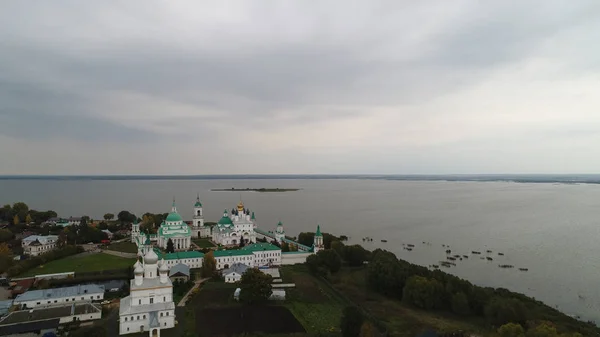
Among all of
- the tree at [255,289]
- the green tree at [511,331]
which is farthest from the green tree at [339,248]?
the green tree at [511,331]

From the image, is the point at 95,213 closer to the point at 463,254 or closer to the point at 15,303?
the point at 15,303

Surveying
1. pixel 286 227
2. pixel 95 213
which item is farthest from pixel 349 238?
pixel 95 213

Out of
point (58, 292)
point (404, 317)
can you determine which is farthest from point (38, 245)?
point (404, 317)

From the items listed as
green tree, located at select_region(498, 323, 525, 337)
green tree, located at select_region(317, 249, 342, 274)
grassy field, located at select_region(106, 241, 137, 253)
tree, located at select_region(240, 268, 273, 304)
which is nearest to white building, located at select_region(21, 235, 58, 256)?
grassy field, located at select_region(106, 241, 137, 253)

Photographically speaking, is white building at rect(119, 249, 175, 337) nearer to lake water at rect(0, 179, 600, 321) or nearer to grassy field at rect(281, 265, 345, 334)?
grassy field at rect(281, 265, 345, 334)

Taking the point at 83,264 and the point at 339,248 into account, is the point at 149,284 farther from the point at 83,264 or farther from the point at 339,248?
the point at 339,248

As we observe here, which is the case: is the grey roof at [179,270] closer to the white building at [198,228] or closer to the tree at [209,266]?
the tree at [209,266]
